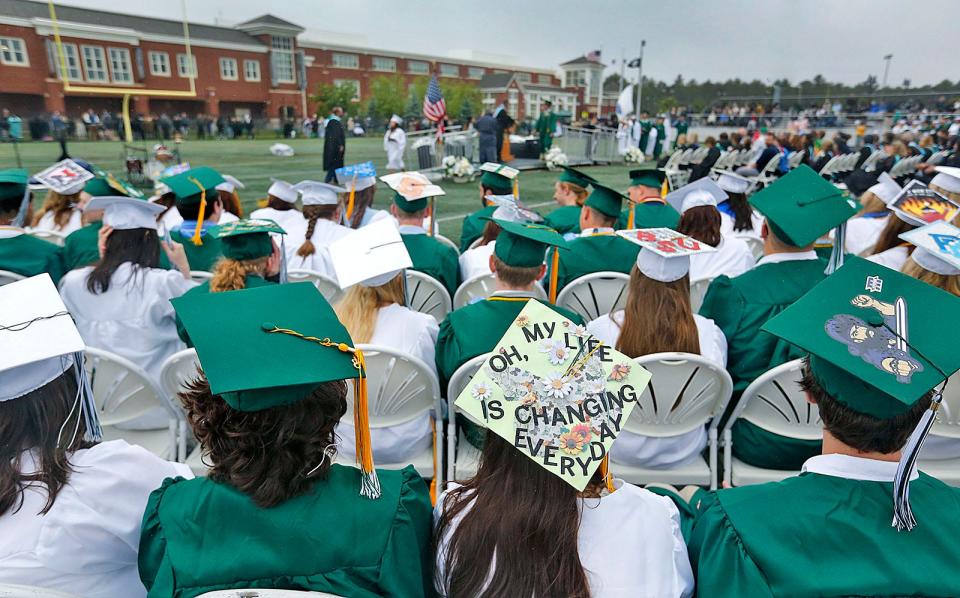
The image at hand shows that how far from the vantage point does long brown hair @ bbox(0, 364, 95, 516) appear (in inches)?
57.6

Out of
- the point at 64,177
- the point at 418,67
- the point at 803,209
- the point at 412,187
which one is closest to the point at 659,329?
the point at 803,209

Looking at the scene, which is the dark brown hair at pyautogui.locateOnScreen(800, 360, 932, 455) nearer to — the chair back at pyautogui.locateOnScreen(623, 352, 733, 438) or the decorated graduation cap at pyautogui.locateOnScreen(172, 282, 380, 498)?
the chair back at pyautogui.locateOnScreen(623, 352, 733, 438)

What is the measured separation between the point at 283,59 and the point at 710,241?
183 ft

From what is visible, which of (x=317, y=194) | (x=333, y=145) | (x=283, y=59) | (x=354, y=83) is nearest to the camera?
(x=317, y=194)

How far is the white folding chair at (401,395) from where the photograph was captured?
2455mm

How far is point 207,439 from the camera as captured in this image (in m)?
1.45

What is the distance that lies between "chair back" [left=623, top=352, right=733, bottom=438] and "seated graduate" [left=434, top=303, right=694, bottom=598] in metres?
0.87

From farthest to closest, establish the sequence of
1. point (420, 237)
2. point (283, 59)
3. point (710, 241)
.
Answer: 1. point (283, 59)
2. point (420, 237)
3. point (710, 241)

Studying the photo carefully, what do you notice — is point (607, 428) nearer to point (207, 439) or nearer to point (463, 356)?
point (207, 439)

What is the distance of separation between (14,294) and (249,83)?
54980 millimetres

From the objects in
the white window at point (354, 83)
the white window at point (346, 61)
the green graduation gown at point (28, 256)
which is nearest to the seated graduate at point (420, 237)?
the green graduation gown at point (28, 256)

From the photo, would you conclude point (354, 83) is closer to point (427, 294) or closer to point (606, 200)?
point (606, 200)

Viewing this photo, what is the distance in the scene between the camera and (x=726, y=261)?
4504mm

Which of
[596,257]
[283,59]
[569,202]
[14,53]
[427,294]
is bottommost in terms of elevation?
[427,294]
